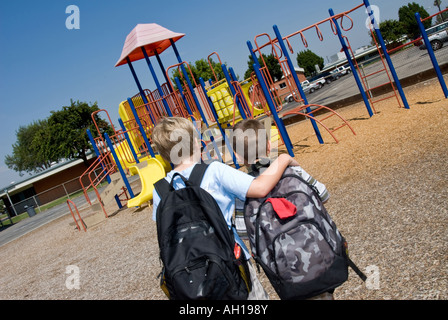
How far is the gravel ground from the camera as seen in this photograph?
2941mm

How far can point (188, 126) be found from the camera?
1948 mm

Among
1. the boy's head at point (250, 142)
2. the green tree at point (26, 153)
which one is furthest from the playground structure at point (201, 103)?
the green tree at point (26, 153)

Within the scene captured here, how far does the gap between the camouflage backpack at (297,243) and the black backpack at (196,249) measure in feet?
0.51

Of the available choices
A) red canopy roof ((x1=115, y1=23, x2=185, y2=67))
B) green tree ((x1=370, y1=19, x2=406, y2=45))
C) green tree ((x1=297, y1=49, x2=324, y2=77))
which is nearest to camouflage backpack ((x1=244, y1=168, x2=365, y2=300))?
red canopy roof ((x1=115, y1=23, x2=185, y2=67))

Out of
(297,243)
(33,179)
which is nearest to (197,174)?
(297,243)

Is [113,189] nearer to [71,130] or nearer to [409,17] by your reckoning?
[71,130]

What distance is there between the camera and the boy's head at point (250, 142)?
203 cm

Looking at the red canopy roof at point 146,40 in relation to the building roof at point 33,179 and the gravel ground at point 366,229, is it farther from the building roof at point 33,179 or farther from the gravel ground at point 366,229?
the building roof at point 33,179

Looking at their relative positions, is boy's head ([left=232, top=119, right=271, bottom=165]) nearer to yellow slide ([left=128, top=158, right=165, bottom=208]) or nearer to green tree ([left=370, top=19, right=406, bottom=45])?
yellow slide ([left=128, top=158, right=165, bottom=208])

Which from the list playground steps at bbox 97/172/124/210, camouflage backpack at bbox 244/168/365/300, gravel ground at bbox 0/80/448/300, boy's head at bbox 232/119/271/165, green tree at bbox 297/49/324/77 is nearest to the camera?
camouflage backpack at bbox 244/168/365/300

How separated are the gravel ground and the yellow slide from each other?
529mm

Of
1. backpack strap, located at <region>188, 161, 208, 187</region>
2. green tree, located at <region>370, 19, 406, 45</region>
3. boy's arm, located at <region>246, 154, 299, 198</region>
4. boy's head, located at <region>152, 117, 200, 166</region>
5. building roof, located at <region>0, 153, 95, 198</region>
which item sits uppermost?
green tree, located at <region>370, 19, 406, 45</region>

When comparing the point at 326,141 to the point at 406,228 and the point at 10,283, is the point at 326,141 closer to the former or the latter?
the point at 406,228

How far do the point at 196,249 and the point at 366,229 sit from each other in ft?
9.16
